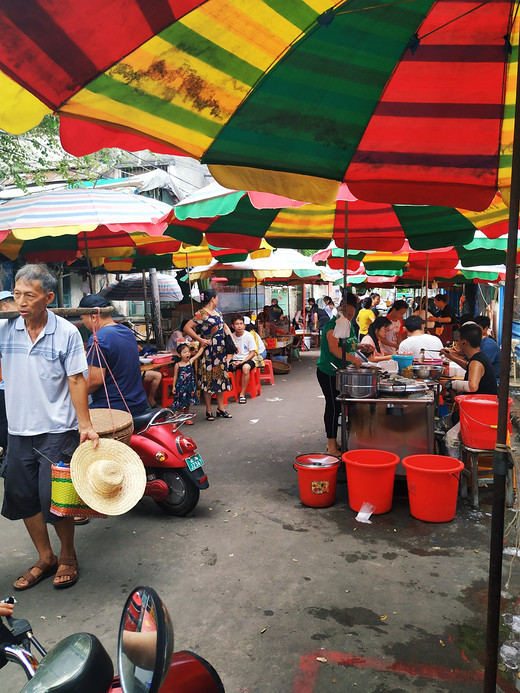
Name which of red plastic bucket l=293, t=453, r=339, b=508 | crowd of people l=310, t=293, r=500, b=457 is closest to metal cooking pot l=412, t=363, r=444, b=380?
crowd of people l=310, t=293, r=500, b=457

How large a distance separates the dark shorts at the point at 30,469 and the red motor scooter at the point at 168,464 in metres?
1.20

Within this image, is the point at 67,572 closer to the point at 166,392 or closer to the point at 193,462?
the point at 193,462

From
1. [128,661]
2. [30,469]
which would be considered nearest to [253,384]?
[30,469]

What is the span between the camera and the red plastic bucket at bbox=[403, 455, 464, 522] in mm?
4504

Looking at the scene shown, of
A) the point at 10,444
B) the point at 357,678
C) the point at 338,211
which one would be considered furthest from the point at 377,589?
the point at 338,211

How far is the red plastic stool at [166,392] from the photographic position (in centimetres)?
910

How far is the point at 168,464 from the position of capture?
4.74 m

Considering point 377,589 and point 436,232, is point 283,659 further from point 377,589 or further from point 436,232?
point 436,232

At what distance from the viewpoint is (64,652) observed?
1.28m

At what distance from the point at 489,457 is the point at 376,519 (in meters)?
1.29

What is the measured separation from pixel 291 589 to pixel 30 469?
2001 mm

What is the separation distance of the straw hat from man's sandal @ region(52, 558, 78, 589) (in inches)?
36.2

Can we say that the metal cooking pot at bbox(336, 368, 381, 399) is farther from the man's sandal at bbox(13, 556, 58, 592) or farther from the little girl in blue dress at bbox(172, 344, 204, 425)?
the little girl in blue dress at bbox(172, 344, 204, 425)

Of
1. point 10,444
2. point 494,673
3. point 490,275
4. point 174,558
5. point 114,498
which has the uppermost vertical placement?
point 490,275
